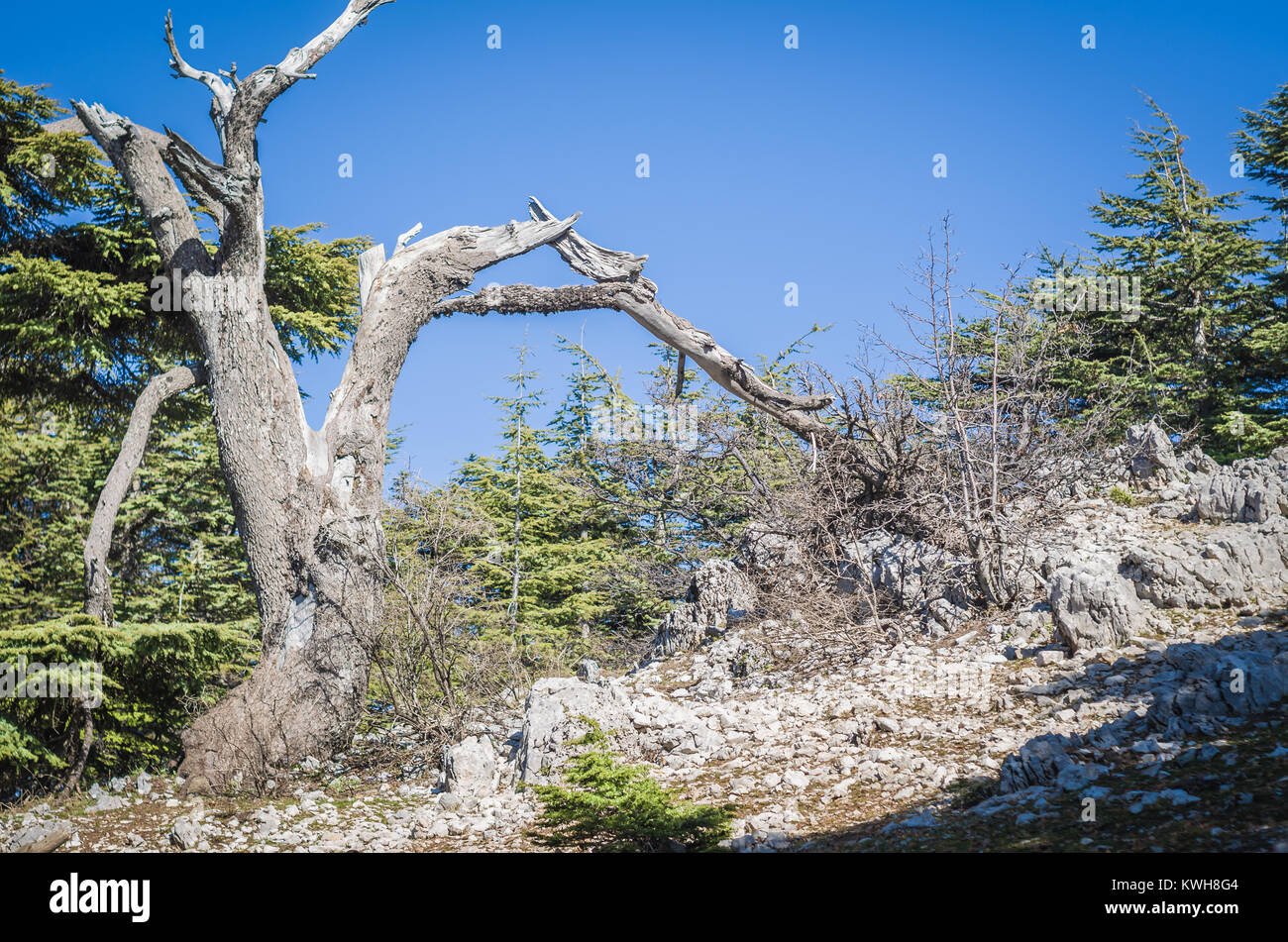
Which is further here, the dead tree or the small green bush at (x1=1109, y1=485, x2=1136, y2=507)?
the small green bush at (x1=1109, y1=485, x2=1136, y2=507)

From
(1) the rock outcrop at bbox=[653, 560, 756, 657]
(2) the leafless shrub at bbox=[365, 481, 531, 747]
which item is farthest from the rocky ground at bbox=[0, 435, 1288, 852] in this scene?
(1) the rock outcrop at bbox=[653, 560, 756, 657]

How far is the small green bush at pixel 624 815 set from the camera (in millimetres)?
4043

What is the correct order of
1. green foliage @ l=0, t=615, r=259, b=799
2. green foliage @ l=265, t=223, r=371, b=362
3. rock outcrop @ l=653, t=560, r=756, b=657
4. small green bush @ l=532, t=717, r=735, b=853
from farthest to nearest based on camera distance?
green foliage @ l=265, t=223, r=371, b=362, rock outcrop @ l=653, t=560, r=756, b=657, green foliage @ l=0, t=615, r=259, b=799, small green bush @ l=532, t=717, r=735, b=853

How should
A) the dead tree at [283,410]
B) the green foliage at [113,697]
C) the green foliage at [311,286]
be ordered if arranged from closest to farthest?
1. the green foliage at [113,697]
2. the dead tree at [283,410]
3. the green foliage at [311,286]

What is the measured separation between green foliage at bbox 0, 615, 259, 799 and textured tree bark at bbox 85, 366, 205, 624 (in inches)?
12.6

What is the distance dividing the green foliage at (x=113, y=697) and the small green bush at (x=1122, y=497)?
29.9 feet

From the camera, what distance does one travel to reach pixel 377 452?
8281 millimetres

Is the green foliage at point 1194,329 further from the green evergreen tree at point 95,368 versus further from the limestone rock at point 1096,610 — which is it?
the green evergreen tree at point 95,368

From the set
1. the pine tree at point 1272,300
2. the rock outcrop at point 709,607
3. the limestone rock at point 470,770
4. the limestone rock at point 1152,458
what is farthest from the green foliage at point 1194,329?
the limestone rock at point 470,770

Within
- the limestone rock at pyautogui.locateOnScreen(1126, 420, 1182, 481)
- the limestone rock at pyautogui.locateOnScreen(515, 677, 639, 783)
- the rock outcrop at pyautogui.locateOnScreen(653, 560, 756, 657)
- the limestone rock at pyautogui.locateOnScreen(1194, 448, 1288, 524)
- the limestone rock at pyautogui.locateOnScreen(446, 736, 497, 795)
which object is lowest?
the limestone rock at pyautogui.locateOnScreen(446, 736, 497, 795)

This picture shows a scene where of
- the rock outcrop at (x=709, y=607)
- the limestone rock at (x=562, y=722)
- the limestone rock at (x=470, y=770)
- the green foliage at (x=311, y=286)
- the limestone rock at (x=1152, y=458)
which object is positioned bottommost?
the limestone rock at (x=470, y=770)

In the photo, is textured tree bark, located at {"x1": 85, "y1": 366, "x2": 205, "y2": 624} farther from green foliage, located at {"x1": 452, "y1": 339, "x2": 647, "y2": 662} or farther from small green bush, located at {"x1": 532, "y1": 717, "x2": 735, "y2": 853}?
green foliage, located at {"x1": 452, "y1": 339, "x2": 647, "y2": 662}

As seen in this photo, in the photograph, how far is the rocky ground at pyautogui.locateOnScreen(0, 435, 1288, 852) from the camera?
405cm
